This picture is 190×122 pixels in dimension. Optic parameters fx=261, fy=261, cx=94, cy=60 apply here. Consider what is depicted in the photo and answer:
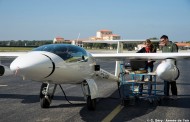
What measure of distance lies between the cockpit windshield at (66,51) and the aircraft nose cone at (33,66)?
25.1 inches

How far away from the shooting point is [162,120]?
7020 mm

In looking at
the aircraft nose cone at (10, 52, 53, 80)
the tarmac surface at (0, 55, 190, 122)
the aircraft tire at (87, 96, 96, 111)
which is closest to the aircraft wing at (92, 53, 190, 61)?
the tarmac surface at (0, 55, 190, 122)

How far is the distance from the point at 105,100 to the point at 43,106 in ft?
8.58

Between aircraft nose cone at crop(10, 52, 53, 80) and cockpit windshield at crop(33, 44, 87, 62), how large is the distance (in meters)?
0.64

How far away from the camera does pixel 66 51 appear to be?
771 cm

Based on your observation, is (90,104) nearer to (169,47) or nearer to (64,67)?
(64,67)

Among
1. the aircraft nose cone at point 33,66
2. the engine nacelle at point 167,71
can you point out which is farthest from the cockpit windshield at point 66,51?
the engine nacelle at point 167,71

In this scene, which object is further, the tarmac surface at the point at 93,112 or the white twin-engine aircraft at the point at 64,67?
the tarmac surface at the point at 93,112

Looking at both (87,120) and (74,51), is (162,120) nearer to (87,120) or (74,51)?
(87,120)

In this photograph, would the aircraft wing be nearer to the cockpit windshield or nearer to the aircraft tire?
the cockpit windshield

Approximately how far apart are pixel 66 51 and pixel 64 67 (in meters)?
0.56

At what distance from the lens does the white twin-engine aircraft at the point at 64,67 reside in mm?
6344

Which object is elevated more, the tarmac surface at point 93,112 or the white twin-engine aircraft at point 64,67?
the white twin-engine aircraft at point 64,67

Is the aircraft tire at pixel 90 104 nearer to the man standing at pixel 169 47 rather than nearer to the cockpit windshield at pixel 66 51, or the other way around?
the cockpit windshield at pixel 66 51
